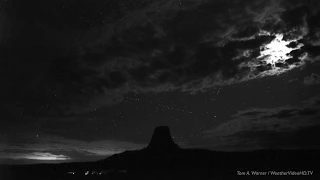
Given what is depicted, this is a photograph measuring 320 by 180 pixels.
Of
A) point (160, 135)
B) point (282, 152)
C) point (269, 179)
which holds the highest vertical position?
point (160, 135)

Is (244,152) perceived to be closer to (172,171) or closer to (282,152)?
(282,152)

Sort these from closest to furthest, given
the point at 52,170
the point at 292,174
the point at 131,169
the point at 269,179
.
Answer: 1. the point at 269,179
2. the point at 292,174
3. the point at 131,169
4. the point at 52,170

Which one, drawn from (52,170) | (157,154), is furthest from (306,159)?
(52,170)

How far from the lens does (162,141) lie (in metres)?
111

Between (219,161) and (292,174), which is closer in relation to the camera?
(292,174)

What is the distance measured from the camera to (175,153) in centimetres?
10612

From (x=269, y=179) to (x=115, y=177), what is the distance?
4919cm

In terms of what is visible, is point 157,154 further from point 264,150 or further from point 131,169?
point 264,150

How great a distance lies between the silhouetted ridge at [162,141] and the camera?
110 m

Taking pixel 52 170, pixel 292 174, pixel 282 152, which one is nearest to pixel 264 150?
pixel 282 152

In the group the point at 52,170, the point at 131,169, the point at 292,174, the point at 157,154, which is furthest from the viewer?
the point at 52,170

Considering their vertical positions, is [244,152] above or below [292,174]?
above

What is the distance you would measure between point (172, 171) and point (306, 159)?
4646 cm

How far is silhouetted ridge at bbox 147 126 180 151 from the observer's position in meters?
110
